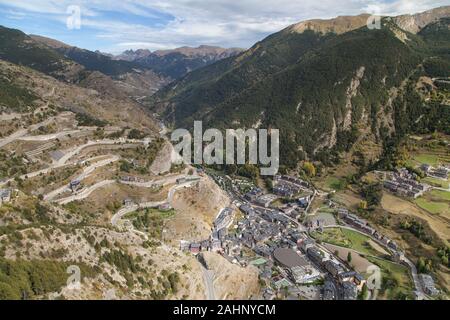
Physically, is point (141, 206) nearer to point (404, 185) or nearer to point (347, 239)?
point (347, 239)

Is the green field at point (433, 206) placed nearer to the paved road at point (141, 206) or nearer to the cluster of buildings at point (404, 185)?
the cluster of buildings at point (404, 185)

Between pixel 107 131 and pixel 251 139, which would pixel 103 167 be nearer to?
pixel 107 131

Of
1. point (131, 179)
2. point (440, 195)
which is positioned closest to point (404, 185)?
point (440, 195)

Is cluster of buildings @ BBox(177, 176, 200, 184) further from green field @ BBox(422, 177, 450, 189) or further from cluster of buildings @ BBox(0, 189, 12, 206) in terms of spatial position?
green field @ BBox(422, 177, 450, 189)

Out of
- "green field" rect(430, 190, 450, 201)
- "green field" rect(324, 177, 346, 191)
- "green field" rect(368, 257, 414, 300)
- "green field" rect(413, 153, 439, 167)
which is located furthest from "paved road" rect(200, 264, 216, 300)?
"green field" rect(413, 153, 439, 167)

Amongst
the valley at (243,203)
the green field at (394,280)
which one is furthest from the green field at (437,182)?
the green field at (394,280)
